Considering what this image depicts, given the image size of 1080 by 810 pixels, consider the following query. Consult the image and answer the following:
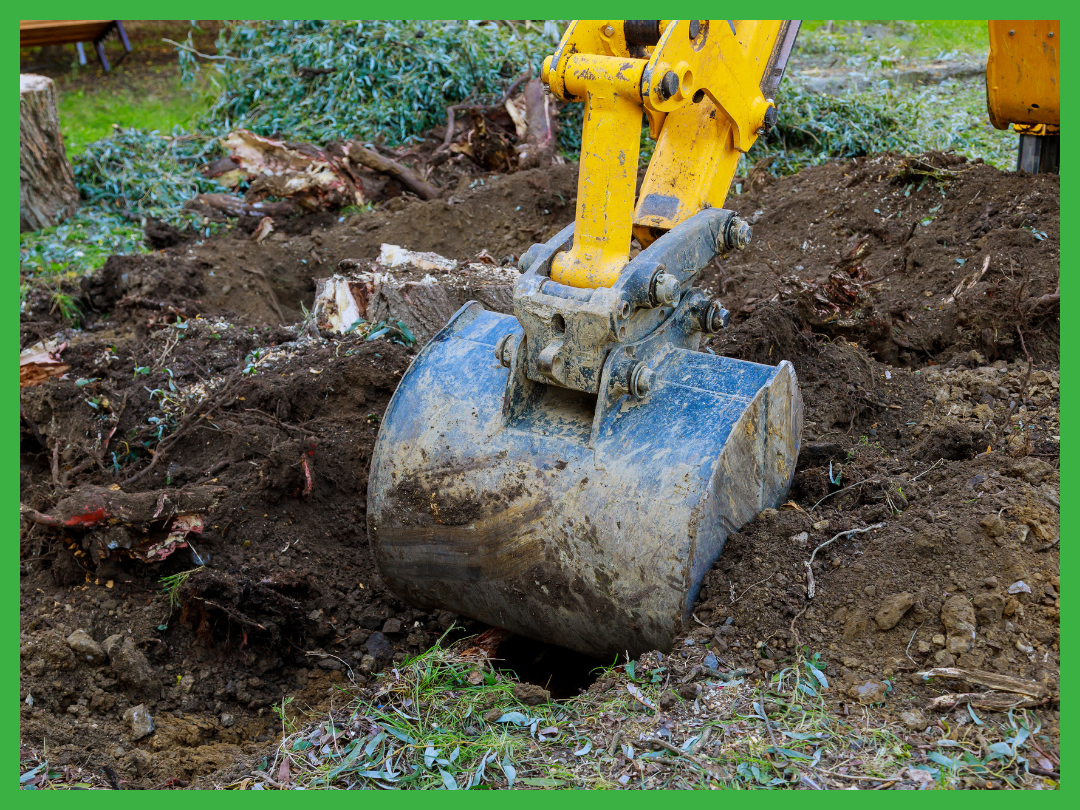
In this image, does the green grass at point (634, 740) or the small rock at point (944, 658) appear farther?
the small rock at point (944, 658)

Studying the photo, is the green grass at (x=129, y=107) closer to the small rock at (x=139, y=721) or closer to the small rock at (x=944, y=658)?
the small rock at (x=139, y=721)

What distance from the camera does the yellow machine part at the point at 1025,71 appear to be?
15.0 feet

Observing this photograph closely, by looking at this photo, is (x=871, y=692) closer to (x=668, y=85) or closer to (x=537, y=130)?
(x=668, y=85)

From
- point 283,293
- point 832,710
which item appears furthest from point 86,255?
point 832,710

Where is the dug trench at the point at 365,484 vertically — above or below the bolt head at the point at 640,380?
below

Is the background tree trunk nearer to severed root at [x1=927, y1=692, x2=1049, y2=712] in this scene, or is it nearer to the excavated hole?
the excavated hole

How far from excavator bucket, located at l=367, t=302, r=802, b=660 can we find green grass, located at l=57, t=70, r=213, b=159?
6797 mm

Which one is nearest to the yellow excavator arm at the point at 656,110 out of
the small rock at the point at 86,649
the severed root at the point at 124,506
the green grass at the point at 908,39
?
the severed root at the point at 124,506

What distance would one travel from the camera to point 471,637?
10.5ft

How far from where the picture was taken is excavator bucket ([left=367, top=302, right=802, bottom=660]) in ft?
8.57

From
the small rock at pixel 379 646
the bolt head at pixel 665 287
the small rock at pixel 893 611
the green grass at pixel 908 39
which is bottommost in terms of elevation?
the small rock at pixel 379 646

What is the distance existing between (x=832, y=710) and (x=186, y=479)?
2.64 m

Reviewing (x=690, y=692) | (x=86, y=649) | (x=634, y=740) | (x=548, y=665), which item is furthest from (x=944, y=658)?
(x=86, y=649)

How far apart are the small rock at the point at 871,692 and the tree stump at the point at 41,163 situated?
6767 mm
